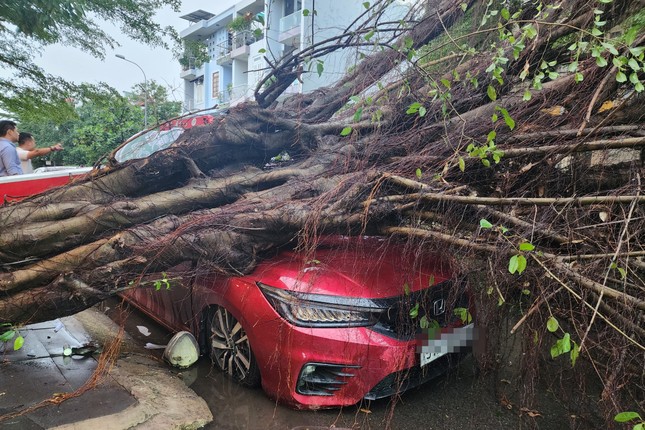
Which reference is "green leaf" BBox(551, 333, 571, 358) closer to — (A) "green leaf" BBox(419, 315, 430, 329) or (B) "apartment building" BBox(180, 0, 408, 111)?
(A) "green leaf" BBox(419, 315, 430, 329)

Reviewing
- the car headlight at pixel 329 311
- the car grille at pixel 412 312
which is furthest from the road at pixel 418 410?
the car headlight at pixel 329 311

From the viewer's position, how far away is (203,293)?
12.0 ft

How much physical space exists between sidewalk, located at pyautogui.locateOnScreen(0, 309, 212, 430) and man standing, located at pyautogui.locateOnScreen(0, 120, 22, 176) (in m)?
2.62

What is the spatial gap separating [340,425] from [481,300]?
1251 millimetres

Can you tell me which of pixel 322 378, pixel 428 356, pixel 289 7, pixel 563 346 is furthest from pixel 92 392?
pixel 289 7

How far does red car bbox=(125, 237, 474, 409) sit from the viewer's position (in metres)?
2.78

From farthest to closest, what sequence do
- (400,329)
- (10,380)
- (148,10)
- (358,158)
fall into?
(148,10)
(358,158)
(10,380)
(400,329)

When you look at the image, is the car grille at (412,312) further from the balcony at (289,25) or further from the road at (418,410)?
the balcony at (289,25)

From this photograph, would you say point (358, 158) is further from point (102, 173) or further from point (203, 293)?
point (102, 173)

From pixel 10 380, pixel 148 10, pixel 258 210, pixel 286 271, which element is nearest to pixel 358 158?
pixel 258 210

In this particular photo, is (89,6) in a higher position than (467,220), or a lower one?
higher

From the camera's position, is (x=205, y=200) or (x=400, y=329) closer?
(x=400, y=329)

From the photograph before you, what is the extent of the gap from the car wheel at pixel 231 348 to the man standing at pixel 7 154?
4.18 meters

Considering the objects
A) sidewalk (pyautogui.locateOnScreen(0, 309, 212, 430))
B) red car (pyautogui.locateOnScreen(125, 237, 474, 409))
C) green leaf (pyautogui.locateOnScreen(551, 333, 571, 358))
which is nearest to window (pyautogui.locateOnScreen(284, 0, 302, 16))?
sidewalk (pyautogui.locateOnScreen(0, 309, 212, 430))
